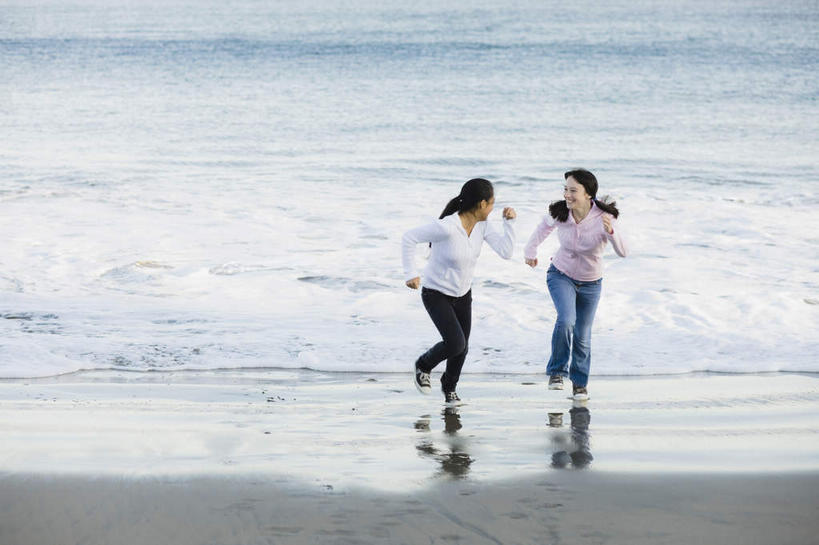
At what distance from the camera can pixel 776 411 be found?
615 cm

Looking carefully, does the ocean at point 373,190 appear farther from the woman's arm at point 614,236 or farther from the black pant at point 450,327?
the woman's arm at point 614,236

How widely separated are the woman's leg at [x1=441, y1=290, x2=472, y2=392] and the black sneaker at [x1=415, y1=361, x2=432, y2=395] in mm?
135

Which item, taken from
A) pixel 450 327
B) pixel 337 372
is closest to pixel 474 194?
pixel 450 327

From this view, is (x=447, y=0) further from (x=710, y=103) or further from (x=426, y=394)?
(x=426, y=394)

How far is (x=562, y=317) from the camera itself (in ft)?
21.6

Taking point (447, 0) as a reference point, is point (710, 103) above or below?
below

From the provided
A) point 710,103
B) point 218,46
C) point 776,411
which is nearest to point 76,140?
point 710,103

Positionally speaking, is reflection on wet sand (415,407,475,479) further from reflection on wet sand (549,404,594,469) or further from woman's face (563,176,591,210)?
woman's face (563,176,591,210)

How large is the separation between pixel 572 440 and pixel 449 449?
2.36 ft

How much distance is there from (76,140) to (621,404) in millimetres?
23502

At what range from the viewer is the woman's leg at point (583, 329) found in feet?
21.7

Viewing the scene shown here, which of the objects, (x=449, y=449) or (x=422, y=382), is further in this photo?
(x=422, y=382)

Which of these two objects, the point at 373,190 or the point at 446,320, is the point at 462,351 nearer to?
the point at 446,320

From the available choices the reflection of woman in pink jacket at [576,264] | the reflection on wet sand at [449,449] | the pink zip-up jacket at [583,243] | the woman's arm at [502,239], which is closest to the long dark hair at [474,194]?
the woman's arm at [502,239]
